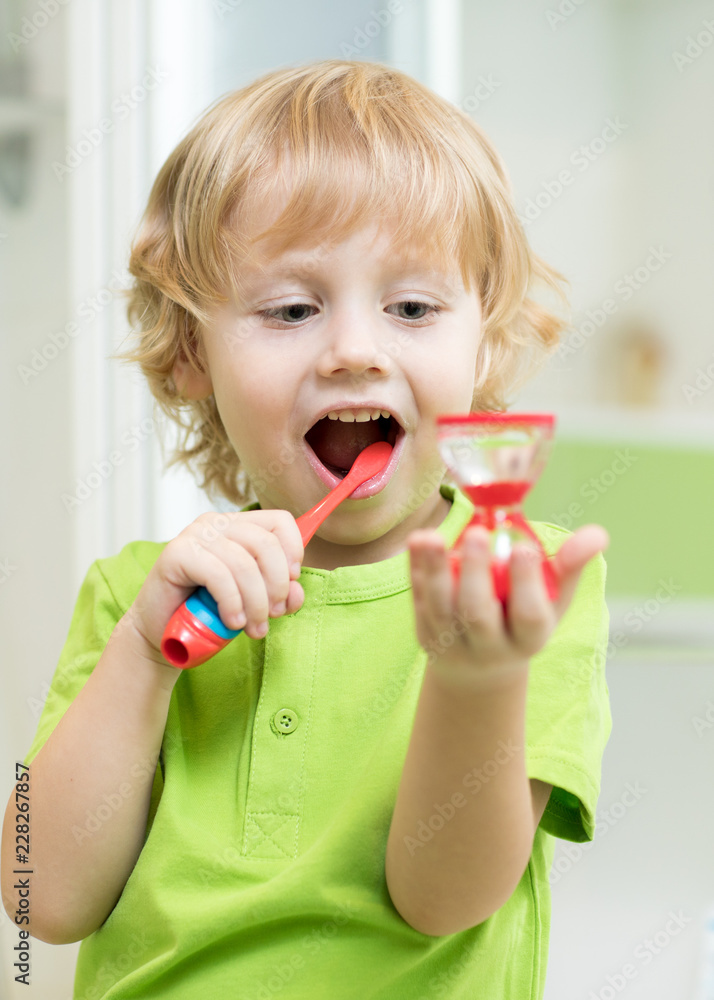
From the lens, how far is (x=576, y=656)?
0.61 meters

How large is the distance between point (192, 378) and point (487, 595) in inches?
19.2

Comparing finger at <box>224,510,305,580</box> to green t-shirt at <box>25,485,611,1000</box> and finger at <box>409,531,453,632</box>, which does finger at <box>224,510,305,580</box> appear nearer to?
green t-shirt at <box>25,485,611,1000</box>

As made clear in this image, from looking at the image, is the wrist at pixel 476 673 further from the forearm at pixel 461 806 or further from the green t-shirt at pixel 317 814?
the green t-shirt at pixel 317 814

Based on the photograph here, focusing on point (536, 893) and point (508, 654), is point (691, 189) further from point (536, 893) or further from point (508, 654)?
point (508, 654)

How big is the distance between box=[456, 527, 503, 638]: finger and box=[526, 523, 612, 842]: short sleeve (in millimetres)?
202

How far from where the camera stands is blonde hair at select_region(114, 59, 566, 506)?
653mm

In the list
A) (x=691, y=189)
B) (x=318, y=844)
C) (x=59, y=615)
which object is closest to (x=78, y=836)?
(x=318, y=844)

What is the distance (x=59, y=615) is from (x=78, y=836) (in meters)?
0.52

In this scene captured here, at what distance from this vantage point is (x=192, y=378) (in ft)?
2.59

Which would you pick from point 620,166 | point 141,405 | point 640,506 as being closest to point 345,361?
point 141,405

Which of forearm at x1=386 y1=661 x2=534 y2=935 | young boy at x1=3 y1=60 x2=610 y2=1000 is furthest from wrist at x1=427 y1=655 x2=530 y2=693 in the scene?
young boy at x1=3 y1=60 x2=610 y2=1000

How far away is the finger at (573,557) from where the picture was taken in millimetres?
353

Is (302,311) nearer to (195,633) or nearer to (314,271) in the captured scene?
(314,271)

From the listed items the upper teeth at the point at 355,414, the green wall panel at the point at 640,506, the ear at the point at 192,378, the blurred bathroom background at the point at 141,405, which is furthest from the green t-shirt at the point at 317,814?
the green wall panel at the point at 640,506
